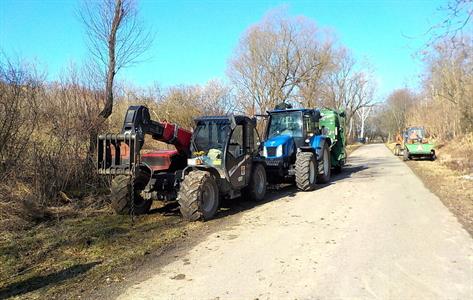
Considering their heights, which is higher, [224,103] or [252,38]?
[252,38]

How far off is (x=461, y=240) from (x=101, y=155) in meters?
6.66

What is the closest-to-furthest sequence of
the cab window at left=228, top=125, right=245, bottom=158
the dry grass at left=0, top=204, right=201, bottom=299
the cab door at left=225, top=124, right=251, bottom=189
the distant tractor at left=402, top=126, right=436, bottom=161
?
1. the dry grass at left=0, top=204, right=201, bottom=299
2. the cab door at left=225, top=124, right=251, bottom=189
3. the cab window at left=228, top=125, right=245, bottom=158
4. the distant tractor at left=402, top=126, right=436, bottom=161

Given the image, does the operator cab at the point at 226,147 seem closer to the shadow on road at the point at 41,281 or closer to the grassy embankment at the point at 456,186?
the shadow on road at the point at 41,281

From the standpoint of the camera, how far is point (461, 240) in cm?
719

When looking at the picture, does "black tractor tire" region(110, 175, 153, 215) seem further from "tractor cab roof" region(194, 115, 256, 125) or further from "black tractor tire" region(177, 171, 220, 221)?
"tractor cab roof" region(194, 115, 256, 125)

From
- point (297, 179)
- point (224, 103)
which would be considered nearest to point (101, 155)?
point (297, 179)

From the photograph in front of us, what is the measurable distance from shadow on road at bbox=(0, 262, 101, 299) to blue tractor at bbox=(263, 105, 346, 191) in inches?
310

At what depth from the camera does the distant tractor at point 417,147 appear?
25.5 metres

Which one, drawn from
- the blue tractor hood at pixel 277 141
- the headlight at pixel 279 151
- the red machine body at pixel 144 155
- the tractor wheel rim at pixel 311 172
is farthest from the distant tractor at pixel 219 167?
the tractor wheel rim at pixel 311 172

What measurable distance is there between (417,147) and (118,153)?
21.4 m

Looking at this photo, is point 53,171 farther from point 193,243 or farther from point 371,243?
point 371,243

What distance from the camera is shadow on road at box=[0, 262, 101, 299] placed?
5.21m

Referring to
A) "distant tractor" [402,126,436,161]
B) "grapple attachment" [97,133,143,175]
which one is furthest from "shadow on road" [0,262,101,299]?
"distant tractor" [402,126,436,161]

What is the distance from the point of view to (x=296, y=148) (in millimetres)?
14508
